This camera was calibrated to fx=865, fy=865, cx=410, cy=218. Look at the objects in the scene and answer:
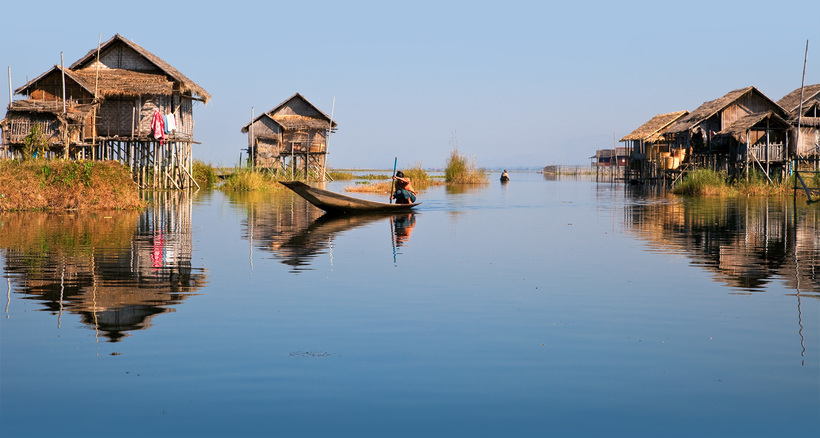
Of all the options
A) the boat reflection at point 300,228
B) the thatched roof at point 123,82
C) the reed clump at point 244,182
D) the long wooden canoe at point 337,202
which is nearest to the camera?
the boat reflection at point 300,228

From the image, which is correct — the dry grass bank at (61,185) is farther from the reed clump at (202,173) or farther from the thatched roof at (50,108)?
the reed clump at (202,173)

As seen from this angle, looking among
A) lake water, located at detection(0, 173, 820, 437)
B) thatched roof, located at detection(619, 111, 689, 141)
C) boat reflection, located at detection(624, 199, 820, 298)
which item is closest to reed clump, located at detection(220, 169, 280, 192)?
boat reflection, located at detection(624, 199, 820, 298)

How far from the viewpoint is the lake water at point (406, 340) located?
5.39 meters

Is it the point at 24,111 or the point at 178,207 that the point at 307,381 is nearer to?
the point at 178,207

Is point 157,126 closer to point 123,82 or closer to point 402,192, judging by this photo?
point 123,82

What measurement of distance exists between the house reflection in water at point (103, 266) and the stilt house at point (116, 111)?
1324 cm

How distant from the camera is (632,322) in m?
8.43

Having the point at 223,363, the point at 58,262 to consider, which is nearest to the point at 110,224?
the point at 58,262

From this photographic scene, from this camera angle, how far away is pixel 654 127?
60875 mm

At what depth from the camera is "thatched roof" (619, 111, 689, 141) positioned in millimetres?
58500

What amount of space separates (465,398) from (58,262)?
890cm

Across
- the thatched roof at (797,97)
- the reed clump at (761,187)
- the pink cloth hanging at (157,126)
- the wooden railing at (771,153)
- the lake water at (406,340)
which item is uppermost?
the thatched roof at (797,97)

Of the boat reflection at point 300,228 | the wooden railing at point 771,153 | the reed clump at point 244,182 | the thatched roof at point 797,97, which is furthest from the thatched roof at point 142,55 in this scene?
the thatched roof at point 797,97

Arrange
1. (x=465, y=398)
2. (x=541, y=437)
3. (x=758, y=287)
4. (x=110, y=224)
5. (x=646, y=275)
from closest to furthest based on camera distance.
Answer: (x=541, y=437)
(x=465, y=398)
(x=758, y=287)
(x=646, y=275)
(x=110, y=224)
